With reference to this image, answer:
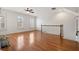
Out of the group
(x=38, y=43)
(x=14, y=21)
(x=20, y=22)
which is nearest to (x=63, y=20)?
(x=38, y=43)

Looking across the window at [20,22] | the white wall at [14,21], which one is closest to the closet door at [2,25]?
the white wall at [14,21]

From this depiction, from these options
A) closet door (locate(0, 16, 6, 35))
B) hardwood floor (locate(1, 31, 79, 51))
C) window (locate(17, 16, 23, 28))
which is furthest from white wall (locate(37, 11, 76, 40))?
closet door (locate(0, 16, 6, 35))

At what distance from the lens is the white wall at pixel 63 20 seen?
2025 mm

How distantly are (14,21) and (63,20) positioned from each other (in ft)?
3.27

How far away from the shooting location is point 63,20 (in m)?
2.05

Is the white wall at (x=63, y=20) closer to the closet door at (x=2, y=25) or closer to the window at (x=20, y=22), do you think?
the window at (x=20, y=22)

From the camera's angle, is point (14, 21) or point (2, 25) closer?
point (2, 25)

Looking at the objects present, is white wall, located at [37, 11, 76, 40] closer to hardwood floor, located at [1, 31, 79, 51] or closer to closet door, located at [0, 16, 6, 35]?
hardwood floor, located at [1, 31, 79, 51]

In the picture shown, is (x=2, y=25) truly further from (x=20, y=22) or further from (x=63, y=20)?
(x=63, y=20)

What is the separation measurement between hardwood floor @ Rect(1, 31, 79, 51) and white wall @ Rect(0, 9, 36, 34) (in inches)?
4.1
